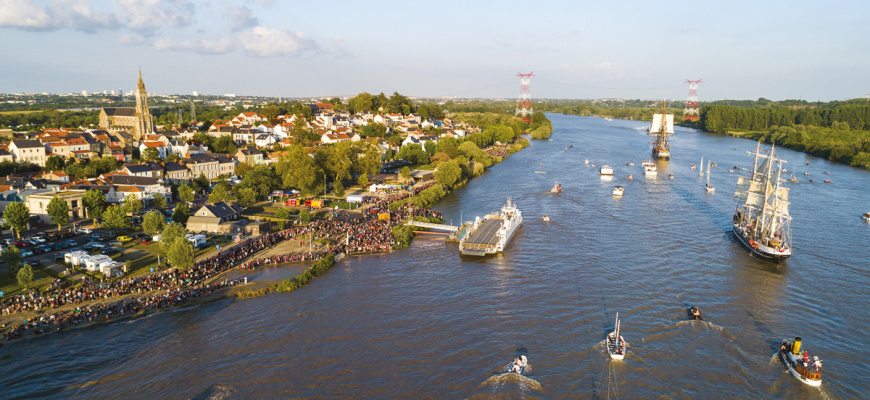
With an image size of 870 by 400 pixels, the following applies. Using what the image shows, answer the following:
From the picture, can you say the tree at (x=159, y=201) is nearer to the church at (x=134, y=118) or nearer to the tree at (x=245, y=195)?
the tree at (x=245, y=195)

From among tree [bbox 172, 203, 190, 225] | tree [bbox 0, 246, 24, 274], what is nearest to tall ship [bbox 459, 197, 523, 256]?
tree [bbox 172, 203, 190, 225]

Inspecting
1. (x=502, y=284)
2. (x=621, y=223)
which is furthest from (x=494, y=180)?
(x=502, y=284)

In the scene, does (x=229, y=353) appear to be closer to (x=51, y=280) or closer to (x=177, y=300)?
(x=177, y=300)

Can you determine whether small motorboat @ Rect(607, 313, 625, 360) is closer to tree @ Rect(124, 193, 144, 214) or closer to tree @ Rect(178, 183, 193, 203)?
tree @ Rect(124, 193, 144, 214)

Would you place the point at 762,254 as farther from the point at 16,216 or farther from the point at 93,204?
the point at 16,216

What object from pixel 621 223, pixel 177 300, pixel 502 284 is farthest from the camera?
pixel 621 223

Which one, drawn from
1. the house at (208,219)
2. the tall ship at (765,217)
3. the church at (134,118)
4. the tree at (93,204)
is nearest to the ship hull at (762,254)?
the tall ship at (765,217)
